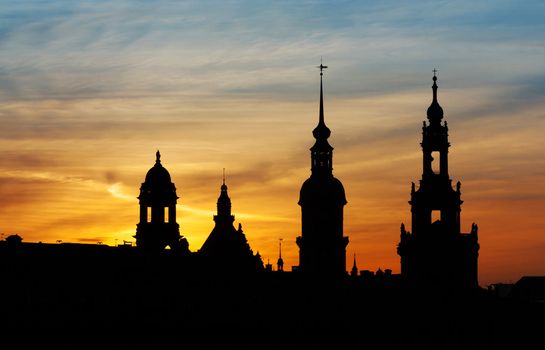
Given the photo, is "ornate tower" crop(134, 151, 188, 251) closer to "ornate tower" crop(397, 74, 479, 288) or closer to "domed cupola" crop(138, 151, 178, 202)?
"domed cupola" crop(138, 151, 178, 202)

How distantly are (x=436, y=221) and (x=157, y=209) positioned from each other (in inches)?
1155

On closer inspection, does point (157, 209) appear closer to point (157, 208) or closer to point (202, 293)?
point (157, 208)

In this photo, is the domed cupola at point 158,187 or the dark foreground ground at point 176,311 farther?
the domed cupola at point 158,187

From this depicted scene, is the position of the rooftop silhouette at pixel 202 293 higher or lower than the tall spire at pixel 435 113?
lower

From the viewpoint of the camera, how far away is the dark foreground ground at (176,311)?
524 feet

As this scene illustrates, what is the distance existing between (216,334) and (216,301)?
30.6 ft

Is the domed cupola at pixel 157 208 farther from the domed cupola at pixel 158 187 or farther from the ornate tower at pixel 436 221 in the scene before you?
the ornate tower at pixel 436 221

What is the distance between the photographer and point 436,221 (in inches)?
7219

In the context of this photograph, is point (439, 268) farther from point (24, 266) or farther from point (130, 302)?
point (24, 266)


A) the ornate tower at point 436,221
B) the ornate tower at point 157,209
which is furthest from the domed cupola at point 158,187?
the ornate tower at point 436,221

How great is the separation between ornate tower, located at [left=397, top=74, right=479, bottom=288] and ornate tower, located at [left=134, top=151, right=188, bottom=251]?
2393 centimetres

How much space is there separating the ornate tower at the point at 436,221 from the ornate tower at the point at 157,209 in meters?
23.9

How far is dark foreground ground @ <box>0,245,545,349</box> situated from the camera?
159625 mm

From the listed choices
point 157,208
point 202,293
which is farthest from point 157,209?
point 202,293
